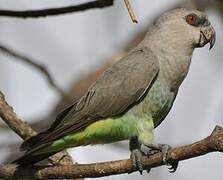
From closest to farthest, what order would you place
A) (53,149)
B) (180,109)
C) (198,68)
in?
(53,149) → (180,109) → (198,68)

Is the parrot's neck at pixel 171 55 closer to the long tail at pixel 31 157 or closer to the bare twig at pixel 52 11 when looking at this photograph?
the bare twig at pixel 52 11

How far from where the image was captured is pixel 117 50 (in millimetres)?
6633

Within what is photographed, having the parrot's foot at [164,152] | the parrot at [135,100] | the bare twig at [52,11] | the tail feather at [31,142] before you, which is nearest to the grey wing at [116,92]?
the parrot at [135,100]

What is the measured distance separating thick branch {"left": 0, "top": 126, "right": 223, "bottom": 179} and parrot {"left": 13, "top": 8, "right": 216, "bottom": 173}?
0.09m

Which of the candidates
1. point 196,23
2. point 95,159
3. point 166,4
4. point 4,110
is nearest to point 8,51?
point 4,110

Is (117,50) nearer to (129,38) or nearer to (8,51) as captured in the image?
(129,38)

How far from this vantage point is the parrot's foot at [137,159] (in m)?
3.86

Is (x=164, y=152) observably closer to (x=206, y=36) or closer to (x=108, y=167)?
(x=108, y=167)

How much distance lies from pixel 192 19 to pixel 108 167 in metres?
1.60

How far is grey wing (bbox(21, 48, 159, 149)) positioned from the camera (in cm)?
426

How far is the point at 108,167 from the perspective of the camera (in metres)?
3.61

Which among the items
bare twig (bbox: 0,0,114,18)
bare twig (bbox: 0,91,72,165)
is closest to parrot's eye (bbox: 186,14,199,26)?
bare twig (bbox: 0,0,114,18)

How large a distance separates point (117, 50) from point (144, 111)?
239 cm

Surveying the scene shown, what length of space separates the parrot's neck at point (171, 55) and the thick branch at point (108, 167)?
792mm
